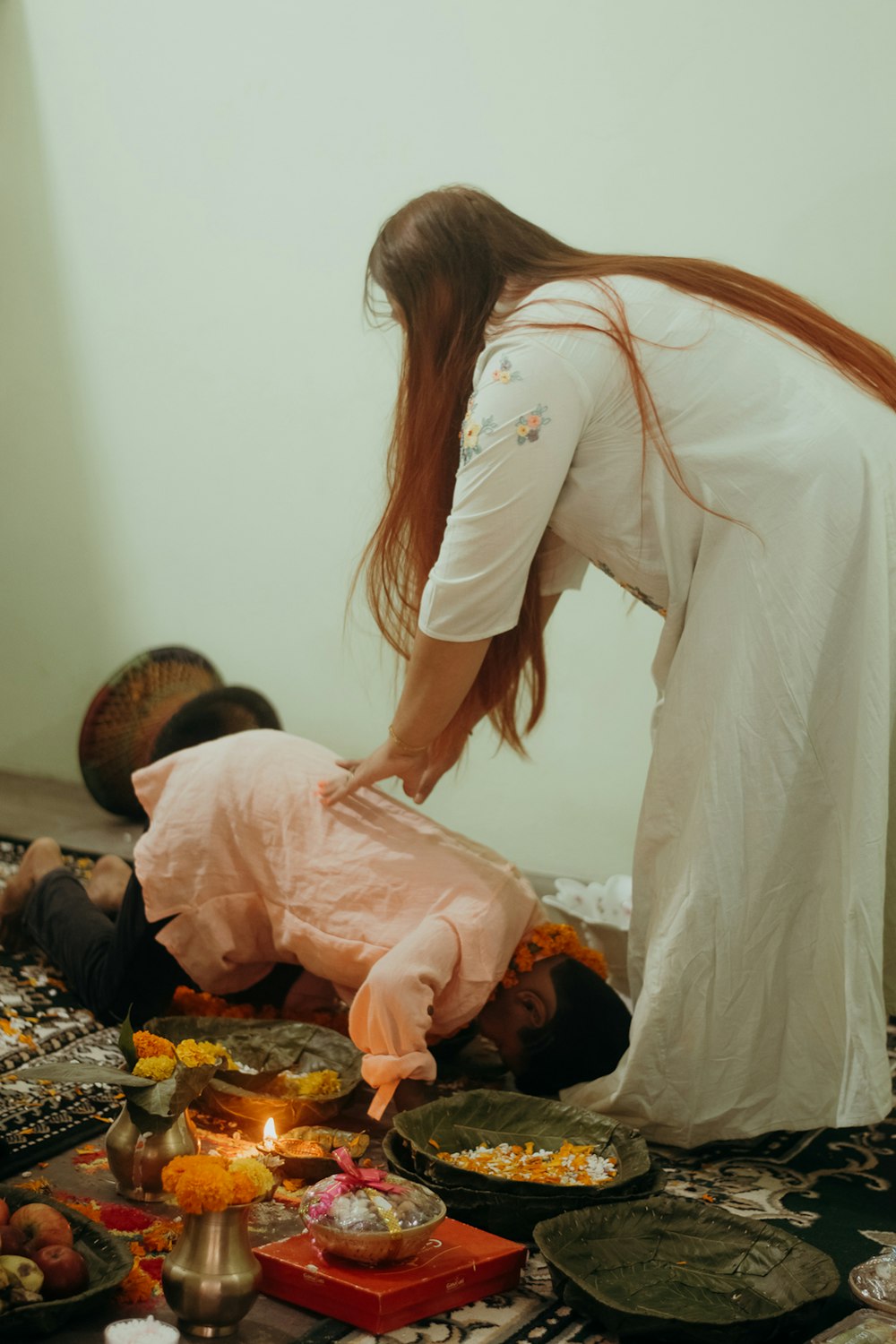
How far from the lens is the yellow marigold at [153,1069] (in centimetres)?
165

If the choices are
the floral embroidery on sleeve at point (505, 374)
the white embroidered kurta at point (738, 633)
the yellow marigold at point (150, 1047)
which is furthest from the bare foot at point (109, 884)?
the floral embroidery on sleeve at point (505, 374)

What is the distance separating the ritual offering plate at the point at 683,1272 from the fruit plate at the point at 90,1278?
46 cm

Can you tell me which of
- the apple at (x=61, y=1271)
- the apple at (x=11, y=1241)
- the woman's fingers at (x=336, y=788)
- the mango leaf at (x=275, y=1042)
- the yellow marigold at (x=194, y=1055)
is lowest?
the mango leaf at (x=275, y=1042)

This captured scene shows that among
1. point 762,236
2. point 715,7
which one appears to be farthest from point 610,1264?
point 715,7

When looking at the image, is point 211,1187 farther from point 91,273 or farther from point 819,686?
point 91,273

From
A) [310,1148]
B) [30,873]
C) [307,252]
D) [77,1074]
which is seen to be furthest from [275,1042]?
[307,252]

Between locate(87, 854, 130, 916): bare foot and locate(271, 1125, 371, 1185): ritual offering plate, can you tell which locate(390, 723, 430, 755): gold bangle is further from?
locate(87, 854, 130, 916): bare foot

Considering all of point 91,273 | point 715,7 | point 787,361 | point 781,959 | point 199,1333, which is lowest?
point 199,1333

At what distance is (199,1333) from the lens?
1.39m

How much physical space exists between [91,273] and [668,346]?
2.83 metres

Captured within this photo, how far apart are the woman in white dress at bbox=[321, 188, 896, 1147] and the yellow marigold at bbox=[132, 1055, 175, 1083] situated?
60 cm

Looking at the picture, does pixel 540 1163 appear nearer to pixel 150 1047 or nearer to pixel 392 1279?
pixel 392 1279

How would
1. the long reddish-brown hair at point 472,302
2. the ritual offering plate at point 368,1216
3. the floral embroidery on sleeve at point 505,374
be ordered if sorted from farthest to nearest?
the long reddish-brown hair at point 472,302, the floral embroidery on sleeve at point 505,374, the ritual offering plate at point 368,1216

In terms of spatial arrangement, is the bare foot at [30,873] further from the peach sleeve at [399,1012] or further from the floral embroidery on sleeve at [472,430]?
the floral embroidery on sleeve at [472,430]
